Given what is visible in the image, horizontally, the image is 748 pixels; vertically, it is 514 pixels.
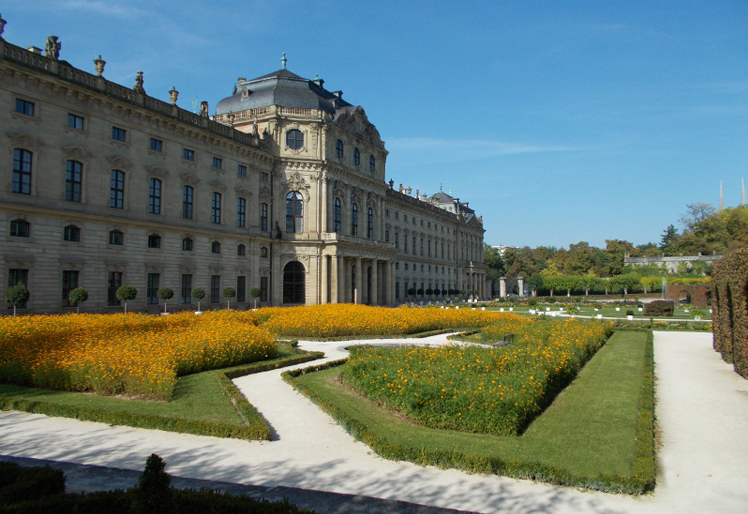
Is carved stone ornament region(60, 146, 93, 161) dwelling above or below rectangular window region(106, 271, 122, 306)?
above

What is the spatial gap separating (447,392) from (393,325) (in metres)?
15.4

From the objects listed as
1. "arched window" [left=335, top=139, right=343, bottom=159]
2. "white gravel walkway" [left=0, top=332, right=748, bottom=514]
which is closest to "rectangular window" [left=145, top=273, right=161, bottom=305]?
"arched window" [left=335, top=139, right=343, bottom=159]

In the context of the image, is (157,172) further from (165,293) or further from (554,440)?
(554,440)

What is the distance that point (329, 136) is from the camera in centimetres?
4931

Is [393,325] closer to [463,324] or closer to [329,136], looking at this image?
[463,324]

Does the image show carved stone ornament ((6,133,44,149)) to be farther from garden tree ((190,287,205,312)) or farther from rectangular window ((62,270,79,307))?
garden tree ((190,287,205,312))

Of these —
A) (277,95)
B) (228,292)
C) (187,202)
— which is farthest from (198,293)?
(277,95)

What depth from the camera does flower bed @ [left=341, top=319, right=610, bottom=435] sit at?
9.34 meters

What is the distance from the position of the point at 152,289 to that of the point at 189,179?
9418 mm

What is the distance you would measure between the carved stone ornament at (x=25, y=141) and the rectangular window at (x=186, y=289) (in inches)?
514

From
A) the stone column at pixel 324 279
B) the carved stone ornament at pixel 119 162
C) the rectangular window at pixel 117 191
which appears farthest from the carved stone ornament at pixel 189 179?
the stone column at pixel 324 279

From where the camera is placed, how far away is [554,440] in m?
8.76

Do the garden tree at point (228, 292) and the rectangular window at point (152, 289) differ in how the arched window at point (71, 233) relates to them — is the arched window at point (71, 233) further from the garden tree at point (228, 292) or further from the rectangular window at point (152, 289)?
the garden tree at point (228, 292)

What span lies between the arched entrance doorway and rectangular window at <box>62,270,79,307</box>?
67.6 feet
